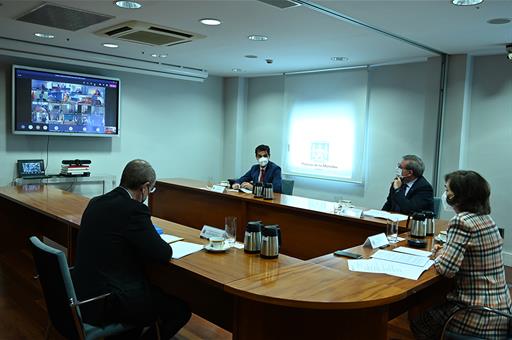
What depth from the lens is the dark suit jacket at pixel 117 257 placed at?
2.08 metres

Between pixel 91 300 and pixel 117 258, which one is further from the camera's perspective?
pixel 117 258

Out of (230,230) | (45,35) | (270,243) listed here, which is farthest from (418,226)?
(45,35)

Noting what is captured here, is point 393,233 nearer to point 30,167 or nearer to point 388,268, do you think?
point 388,268

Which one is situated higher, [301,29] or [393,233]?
Answer: [301,29]

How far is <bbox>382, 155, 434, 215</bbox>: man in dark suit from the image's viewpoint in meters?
3.62

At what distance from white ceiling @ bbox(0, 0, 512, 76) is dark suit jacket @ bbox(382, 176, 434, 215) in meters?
1.40

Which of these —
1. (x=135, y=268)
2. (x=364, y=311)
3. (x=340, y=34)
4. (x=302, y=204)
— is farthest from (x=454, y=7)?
(x=135, y=268)

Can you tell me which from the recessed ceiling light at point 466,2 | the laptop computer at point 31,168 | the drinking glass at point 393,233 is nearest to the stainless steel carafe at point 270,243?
the drinking glass at point 393,233

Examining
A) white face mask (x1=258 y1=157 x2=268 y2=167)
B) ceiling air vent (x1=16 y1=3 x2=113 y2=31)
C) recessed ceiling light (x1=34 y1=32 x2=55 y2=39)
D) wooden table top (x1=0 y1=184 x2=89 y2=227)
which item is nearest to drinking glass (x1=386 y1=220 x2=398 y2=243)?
wooden table top (x1=0 y1=184 x2=89 y2=227)

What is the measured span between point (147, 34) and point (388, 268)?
3.49 metres

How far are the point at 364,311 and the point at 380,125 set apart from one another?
14.9 feet

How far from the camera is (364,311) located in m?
1.79

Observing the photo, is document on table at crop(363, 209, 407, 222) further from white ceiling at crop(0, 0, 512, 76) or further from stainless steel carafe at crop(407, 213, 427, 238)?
white ceiling at crop(0, 0, 512, 76)

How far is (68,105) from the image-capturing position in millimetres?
5973
